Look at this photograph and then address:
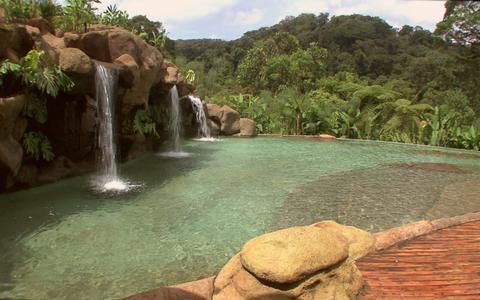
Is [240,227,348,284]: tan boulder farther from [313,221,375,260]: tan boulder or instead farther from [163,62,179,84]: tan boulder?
[163,62,179,84]: tan boulder

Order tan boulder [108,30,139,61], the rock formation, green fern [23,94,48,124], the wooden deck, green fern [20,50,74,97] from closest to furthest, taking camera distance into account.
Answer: the wooden deck < green fern [20,50,74,97] < green fern [23,94,48,124] < tan boulder [108,30,139,61] < the rock formation

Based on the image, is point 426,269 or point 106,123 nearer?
point 426,269

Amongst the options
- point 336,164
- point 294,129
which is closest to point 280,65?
point 294,129

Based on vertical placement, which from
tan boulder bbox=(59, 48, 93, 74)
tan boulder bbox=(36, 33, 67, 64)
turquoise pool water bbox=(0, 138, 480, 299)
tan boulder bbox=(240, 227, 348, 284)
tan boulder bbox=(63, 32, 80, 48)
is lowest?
turquoise pool water bbox=(0, 138, 480, 299)

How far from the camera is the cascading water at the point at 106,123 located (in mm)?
8312

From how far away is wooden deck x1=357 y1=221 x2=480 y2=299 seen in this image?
10.1 feet

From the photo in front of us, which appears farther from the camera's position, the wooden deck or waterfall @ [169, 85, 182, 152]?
waterfall @ [169, 85, 182, 152]

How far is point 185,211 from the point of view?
6012 millimetres

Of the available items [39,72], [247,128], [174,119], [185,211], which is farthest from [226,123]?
[185,211]

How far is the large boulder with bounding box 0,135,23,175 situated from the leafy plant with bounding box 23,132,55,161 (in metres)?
0.49

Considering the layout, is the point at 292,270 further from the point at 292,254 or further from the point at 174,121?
the point at 174,121

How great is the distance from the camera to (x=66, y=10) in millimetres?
9438

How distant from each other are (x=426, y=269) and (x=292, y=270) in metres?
1.36

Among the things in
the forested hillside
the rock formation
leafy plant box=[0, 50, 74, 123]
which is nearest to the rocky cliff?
leafy plant box=[0, 50, 74, 123]
